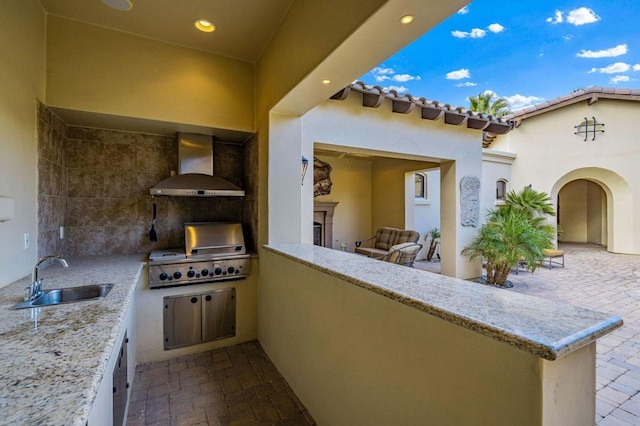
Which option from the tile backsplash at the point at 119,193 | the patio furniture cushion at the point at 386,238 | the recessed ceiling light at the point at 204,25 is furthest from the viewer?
the patio furniture cushion at the point at 386,238

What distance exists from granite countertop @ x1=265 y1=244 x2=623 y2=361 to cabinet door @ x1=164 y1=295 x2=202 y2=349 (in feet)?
6.23

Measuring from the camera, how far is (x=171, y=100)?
262cm

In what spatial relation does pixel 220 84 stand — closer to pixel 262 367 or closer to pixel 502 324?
pixel 262 367

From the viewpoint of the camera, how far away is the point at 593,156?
8.04 metres

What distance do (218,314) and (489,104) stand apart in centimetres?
1378

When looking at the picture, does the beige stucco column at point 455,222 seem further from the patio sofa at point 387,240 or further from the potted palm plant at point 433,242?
the potted palm plant at point 433,242

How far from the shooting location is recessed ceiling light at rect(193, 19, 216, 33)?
2.26 metres

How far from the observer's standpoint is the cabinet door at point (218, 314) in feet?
9.17

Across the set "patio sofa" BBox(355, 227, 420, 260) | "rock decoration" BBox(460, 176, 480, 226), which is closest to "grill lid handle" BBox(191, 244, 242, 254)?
"patio sofa" BBox(355, 227, 420, 260)

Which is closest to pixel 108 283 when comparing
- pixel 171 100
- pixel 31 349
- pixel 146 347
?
pixel 31 349

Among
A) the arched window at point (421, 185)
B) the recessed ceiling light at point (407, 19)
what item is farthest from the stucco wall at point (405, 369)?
the arched window at point (421, 185)

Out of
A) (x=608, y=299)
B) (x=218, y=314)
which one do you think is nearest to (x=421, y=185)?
(x=608, y=299)

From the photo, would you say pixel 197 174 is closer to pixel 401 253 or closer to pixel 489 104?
pixel 401 253

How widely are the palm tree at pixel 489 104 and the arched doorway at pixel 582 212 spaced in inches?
161
